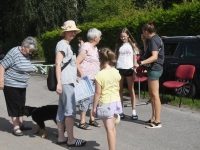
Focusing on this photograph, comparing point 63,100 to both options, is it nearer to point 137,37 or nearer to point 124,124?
point 124,124

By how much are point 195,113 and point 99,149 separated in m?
3.21

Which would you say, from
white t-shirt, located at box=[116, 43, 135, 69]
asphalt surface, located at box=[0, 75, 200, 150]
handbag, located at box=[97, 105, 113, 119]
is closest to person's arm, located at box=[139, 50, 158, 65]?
white t-shirt, located at box=[116, 43, 135, 69]

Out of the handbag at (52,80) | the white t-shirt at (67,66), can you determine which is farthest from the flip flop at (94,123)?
the handbag at (52,80)

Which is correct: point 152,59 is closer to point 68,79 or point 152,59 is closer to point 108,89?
point 68,79

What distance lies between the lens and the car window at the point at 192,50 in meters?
9.58

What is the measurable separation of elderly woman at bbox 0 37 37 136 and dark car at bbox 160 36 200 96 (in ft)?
15.6

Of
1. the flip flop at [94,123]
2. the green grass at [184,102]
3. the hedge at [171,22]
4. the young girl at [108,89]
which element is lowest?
the green grass at [184,102]

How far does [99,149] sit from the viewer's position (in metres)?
5.52

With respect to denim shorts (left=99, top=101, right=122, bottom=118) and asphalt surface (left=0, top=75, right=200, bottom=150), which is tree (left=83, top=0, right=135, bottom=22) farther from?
denim shorts (left=99, top=101, right=122, bottom=118)

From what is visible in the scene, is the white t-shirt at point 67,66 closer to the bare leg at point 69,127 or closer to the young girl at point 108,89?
the bare leg at point 69,127

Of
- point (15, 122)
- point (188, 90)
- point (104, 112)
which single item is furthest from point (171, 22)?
point (104, 112)

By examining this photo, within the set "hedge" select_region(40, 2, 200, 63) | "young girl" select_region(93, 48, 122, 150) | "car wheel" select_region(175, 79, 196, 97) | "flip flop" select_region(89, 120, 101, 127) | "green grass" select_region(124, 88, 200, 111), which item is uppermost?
"hedge" select_region(40, 2, 200, 63)

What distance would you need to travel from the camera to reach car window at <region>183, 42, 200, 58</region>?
9582 millimetres

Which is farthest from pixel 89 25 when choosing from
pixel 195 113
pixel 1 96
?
pixel 195 113
